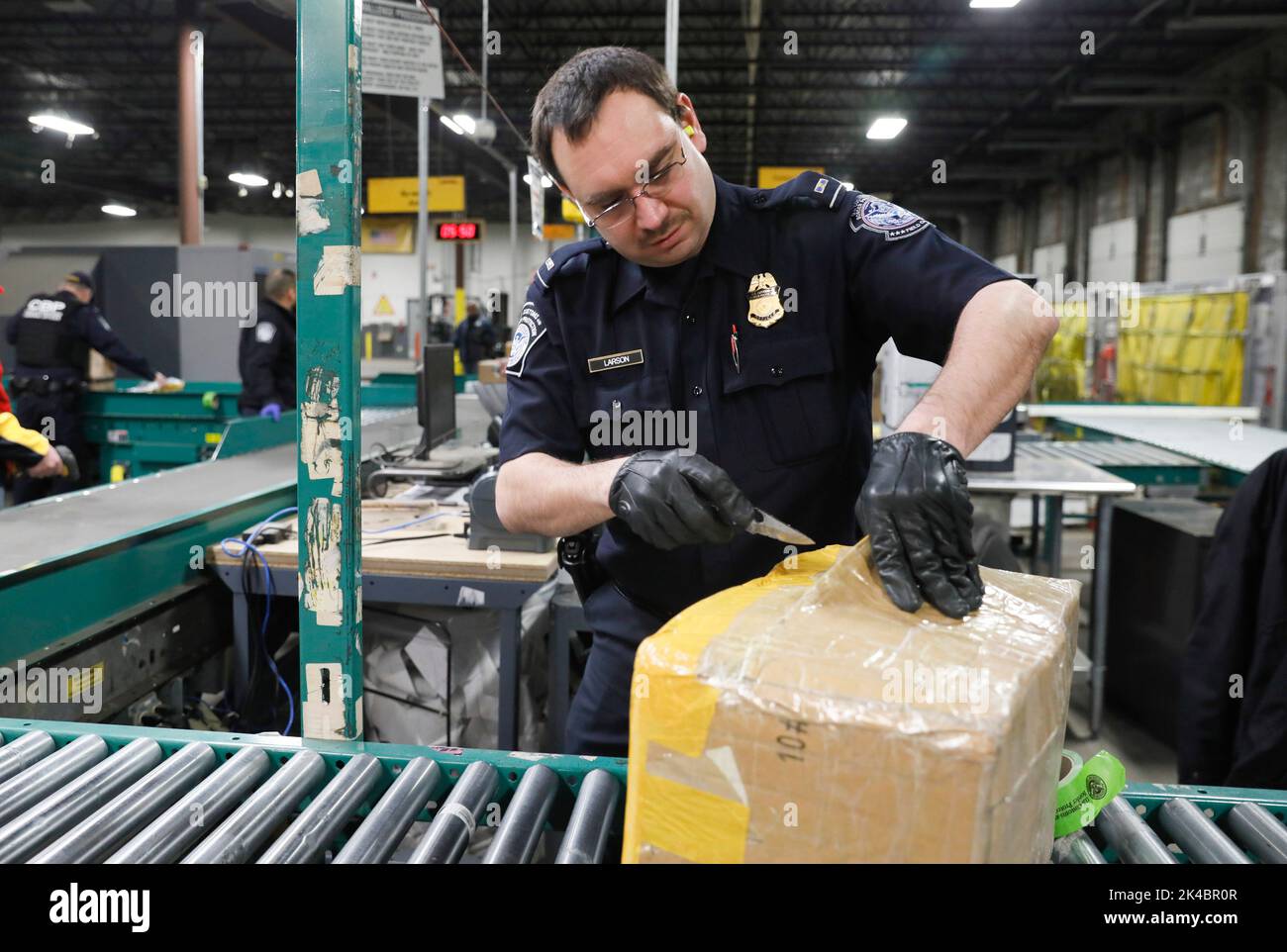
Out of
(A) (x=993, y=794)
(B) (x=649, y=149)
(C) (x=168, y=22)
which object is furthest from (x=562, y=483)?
(C) (x=168, y=22)

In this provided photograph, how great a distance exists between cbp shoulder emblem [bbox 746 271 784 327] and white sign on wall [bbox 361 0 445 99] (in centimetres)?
287

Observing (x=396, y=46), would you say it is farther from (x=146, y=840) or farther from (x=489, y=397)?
(x=146, y=840)

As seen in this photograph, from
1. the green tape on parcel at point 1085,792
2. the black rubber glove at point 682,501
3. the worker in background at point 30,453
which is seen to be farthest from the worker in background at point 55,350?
the green tape on parcel at point 1085,792

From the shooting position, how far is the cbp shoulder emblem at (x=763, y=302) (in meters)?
1.45

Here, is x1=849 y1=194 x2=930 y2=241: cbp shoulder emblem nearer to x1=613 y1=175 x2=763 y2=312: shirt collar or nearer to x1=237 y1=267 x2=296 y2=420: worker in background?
x1=613 y1=175 x2=763 y2=312: shirt collar

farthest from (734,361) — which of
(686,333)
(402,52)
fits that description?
(402,52)

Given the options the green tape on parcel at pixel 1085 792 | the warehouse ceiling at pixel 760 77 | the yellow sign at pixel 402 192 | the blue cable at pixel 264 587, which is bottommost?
the blue cable at pixel 264 587

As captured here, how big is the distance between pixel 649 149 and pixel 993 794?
3.04 ft

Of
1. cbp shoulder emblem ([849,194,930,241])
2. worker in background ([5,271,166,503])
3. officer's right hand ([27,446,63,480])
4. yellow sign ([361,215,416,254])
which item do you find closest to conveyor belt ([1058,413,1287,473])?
cbp shoulder emblem ([849,194,930,241])

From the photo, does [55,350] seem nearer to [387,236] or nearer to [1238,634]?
[1238,634]

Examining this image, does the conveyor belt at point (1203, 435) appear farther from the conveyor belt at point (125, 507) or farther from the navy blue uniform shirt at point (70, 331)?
the navy blue uniform shirt at point (70, 331)

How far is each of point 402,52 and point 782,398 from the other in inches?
126

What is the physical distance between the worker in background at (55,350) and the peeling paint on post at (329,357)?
5.32 m

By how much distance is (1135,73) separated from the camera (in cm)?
1203
